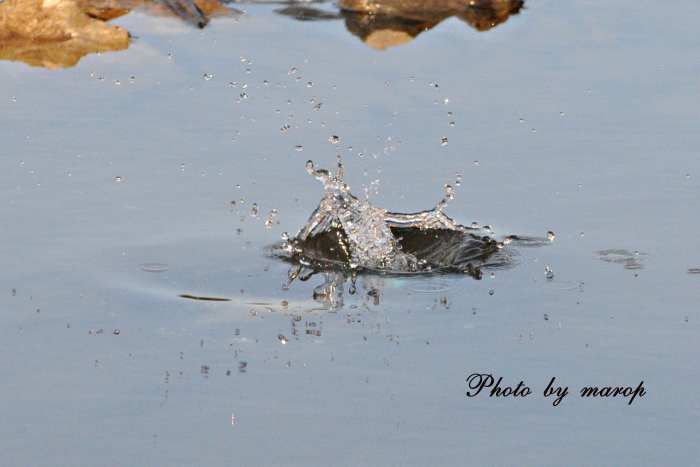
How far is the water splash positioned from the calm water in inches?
6.1

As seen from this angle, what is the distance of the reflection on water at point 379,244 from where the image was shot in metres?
7.07

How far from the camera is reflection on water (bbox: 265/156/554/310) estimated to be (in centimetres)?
707

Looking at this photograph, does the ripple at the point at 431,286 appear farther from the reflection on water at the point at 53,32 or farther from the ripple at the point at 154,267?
the reflection on water at the point at 53,32

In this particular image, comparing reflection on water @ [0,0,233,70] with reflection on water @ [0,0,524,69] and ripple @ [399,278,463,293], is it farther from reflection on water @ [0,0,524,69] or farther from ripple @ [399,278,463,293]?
ripple @ [399,278,463,293]

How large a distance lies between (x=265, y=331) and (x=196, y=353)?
444 mm

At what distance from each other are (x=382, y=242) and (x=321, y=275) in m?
0.53

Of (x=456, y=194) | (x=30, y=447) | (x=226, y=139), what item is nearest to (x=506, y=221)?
(x=456, y=194)

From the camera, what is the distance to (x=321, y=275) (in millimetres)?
6984

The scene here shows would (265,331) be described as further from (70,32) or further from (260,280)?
(70,32)

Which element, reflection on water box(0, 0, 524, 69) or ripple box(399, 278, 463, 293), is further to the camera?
reflection on water box(0, 0, 524, 69)

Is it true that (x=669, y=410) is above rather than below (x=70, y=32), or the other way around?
above

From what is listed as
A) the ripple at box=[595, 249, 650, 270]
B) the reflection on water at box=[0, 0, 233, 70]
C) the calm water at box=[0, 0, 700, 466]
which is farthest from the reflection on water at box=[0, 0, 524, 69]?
the ripple at box=[595, 249, 650, 270]

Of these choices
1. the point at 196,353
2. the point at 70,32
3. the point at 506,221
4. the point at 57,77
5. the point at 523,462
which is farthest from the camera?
the point at 70,32

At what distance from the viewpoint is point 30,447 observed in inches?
186
